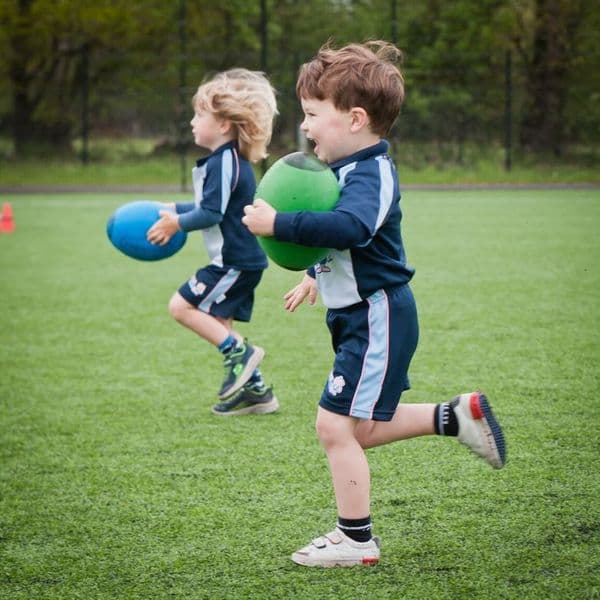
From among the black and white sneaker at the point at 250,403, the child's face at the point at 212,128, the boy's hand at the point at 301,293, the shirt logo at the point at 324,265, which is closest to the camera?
the shirt logo at the point at 324,265

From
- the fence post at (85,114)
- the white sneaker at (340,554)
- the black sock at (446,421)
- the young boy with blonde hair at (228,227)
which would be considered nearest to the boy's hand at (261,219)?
the black sock at (446,421)

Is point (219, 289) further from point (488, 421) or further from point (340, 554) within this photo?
point (340, 554)

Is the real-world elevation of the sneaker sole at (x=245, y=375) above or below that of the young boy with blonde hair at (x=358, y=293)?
below

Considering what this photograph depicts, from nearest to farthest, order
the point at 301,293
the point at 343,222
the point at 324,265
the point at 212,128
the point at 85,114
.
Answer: the point at 343,222, the point at 324,265, the point at 301,293, the point at 212,128, the point at 85,114

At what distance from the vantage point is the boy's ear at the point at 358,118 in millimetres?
3068

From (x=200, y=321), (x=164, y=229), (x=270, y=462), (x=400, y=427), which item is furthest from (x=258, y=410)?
(x=400, y=427)

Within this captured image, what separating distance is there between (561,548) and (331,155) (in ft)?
4.75

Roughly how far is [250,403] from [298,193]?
2153mm

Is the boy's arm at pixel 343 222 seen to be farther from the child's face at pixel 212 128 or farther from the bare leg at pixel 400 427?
the child's face at pixel 212 128

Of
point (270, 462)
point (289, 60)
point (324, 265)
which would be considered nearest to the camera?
point (324, 265)

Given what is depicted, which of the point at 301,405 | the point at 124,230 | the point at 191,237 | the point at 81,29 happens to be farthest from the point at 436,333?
the point at 81,29

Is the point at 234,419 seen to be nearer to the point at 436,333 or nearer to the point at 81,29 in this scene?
the point at 436,333

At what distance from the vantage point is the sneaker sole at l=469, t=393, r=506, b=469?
128 inches

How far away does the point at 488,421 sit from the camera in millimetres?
3270
